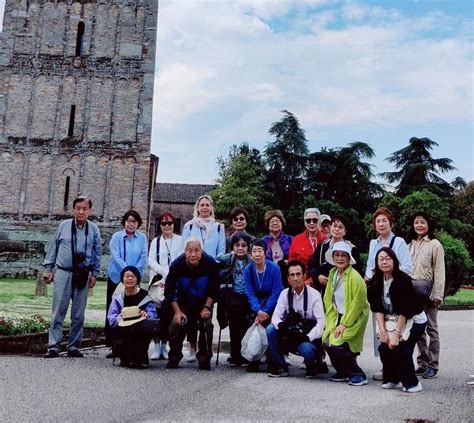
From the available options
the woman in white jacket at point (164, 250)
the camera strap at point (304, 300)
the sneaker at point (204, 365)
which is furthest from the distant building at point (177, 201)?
the camera strap at point (304, 300)

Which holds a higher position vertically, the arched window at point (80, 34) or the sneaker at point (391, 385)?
the arched window at point (80, 34)

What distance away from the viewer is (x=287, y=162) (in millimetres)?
49719

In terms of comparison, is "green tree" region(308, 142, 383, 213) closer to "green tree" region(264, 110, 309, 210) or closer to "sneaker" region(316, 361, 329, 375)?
"green tree" region(264, 110, 309, 210)

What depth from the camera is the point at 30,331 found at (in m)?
9.09

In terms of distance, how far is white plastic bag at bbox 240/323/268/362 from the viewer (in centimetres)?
673

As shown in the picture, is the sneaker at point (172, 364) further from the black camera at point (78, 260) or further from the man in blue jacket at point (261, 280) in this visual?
the black camera at point (78, 260)

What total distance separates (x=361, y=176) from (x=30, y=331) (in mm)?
41059

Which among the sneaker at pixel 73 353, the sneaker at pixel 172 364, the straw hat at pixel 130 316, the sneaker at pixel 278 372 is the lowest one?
the sneaker at pixel 73 353

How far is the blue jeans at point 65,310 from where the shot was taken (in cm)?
766

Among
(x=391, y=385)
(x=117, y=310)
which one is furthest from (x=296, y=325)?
(x=117, y=310)

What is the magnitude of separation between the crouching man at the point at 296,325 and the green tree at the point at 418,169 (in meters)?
41.5

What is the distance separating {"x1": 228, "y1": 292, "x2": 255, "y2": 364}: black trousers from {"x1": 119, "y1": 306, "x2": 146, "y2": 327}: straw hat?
1145mm

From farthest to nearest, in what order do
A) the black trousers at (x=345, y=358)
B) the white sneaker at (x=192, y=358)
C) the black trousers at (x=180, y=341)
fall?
the white sneaker at (x=192, y=358), the black trousers at (x=180, y=341), the black trousers at (x=345, y=358)

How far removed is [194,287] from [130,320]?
90 cm
